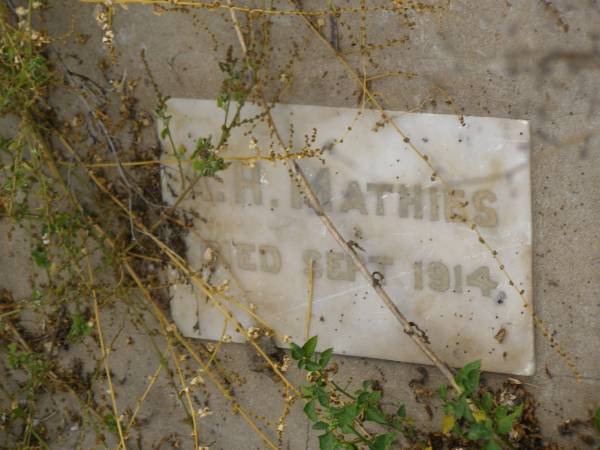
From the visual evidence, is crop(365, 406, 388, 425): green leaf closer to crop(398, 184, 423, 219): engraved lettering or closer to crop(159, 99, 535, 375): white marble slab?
crop(159, 99, 535, 375): white marble slab

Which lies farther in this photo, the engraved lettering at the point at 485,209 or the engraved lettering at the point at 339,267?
the engraved lettering at the point at 339,267

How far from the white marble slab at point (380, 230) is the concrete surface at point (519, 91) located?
5cm

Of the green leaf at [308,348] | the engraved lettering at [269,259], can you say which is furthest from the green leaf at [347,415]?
the engraved lettering at [269,259]

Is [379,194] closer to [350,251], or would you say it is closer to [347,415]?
[350,251]

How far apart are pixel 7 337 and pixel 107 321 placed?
0.37 meters

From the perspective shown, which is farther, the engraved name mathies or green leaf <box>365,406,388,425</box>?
the engraved name mathies

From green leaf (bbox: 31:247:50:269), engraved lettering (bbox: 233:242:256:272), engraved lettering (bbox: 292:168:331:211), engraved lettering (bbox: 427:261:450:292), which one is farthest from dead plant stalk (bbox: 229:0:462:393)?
green leaf (bbox: 31:247:50:269)

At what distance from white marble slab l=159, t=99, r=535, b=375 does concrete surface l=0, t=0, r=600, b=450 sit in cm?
5

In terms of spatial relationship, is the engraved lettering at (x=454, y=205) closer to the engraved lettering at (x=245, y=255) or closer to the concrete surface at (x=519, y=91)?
the concrete surface at (x=519, y=91)

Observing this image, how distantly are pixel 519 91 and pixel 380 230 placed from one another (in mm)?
531

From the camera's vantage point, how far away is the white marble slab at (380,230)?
2.08 m

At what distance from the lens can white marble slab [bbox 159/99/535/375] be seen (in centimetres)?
208

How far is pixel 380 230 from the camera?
218 centimetres

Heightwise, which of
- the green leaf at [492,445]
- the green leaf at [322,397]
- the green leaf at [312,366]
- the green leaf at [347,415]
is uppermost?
the green leaf at [312,366]
